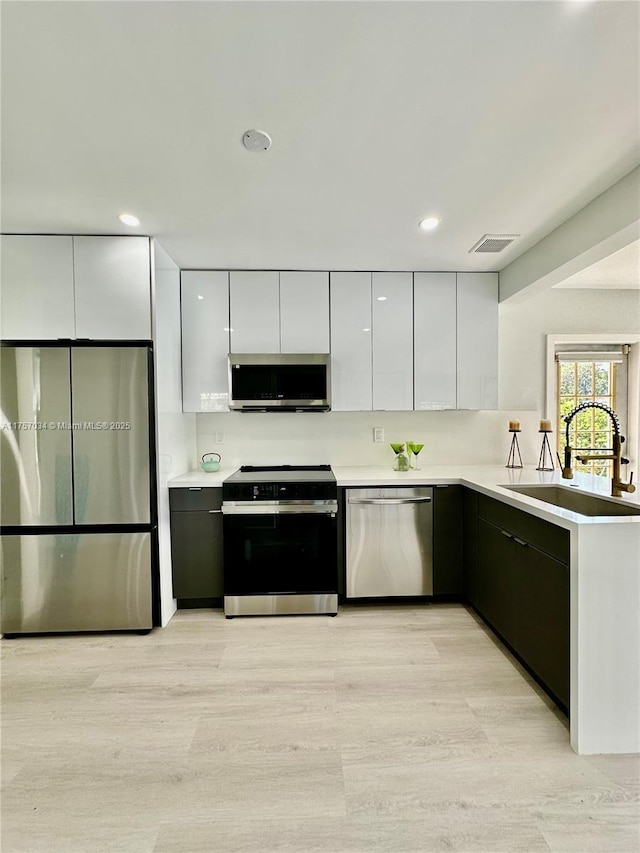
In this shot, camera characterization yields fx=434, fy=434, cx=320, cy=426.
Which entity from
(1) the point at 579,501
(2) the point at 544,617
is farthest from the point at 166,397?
(1) the point at 579,501

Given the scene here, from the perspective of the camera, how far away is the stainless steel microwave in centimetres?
322

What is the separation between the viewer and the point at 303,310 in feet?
10.9

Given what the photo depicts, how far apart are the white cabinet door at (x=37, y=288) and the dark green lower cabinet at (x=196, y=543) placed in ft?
4.25

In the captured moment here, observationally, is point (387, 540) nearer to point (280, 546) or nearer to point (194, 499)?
point (280, 546)

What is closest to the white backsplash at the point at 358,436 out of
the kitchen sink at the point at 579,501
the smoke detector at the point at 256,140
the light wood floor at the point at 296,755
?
the kitchen sink at the point at 579,501

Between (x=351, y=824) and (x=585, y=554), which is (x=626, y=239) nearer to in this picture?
(x=585, y=554)

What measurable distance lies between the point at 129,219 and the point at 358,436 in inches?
88.9

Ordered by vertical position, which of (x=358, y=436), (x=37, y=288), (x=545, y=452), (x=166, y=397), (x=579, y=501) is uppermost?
(x=37, y=288)

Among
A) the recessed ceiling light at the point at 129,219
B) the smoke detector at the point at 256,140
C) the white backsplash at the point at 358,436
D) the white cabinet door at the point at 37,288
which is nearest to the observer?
the smoke detector at the point at 256,140

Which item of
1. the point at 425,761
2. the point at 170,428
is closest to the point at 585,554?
the point at 425,761

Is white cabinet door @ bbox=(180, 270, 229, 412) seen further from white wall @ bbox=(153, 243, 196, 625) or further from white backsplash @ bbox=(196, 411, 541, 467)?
white backsplash @ bbox=(196, 411, 541, 467)

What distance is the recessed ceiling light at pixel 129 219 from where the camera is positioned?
2.40m

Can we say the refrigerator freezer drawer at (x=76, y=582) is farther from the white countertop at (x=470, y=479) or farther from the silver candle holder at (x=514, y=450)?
the silver candle holder at (x=514, y=450)

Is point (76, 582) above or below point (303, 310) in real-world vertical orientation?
below
